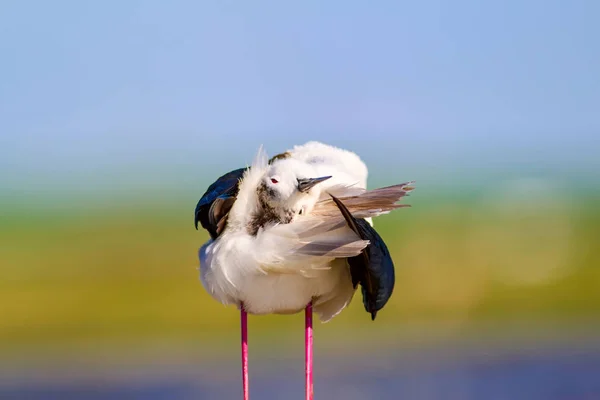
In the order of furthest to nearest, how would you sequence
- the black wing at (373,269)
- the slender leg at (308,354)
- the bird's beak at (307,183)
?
the slender leg at (308,354) → the black wing at (373,269) → the bird's beak at (307,183)

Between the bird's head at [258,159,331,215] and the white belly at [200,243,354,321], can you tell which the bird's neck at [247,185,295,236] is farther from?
the white belly at [200,243,354,321]

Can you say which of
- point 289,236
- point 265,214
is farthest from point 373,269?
point 265,214

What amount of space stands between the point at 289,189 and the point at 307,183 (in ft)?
0.27

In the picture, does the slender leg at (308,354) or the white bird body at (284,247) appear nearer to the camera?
the white bird body at (284,247)

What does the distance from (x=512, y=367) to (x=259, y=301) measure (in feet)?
10.3

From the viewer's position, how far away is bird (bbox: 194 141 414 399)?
11.7 ft

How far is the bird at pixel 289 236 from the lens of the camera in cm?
356

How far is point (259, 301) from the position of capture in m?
3.84

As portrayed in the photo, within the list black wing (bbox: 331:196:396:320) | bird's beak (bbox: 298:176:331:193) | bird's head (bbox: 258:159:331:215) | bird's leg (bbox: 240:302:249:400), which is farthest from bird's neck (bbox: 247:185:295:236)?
bird's leg (bbox: 240:302:249:400)

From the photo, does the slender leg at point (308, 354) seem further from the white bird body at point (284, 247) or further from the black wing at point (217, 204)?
the black wing at point (217, 204)

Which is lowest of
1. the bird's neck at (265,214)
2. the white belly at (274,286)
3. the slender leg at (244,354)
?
the slender leg at (244,354)

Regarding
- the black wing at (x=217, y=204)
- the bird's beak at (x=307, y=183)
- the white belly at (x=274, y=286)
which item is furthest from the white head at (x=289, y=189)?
the white belly at (x=274, y=286)

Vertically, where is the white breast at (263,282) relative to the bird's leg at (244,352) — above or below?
above

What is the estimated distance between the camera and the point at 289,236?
11.7 feet
